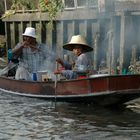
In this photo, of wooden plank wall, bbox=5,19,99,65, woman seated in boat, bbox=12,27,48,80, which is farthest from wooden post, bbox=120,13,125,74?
woman seated in boat, bbox=12,27,48,80

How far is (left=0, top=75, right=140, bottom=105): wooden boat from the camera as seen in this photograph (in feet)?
41.1

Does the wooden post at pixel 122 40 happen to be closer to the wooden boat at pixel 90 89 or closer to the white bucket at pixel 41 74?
the white bucket at pixel 41 74

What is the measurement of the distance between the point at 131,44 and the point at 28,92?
4.52 m

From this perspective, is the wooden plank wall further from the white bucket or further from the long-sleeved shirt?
the white bucket

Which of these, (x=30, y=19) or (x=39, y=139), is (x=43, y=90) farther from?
(x=30, y=19)

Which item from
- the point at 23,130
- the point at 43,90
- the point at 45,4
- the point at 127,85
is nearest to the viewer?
the point at 23,130

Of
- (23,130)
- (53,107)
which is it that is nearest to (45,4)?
(53,107)

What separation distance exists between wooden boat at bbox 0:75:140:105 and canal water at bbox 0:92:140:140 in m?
0.25

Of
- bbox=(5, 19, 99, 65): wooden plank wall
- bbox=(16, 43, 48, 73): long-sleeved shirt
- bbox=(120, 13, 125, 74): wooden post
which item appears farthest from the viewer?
bbox=(5, 19, 99, 65): wooden plank wall

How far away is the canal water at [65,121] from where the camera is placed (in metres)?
10.7

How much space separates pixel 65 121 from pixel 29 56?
367 cm

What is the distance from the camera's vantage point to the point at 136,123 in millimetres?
11781

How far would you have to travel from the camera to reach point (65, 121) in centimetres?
1220

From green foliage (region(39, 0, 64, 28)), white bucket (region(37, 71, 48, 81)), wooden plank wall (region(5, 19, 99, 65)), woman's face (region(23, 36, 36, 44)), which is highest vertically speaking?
green foliage (region(39, 0, 64, 28))
